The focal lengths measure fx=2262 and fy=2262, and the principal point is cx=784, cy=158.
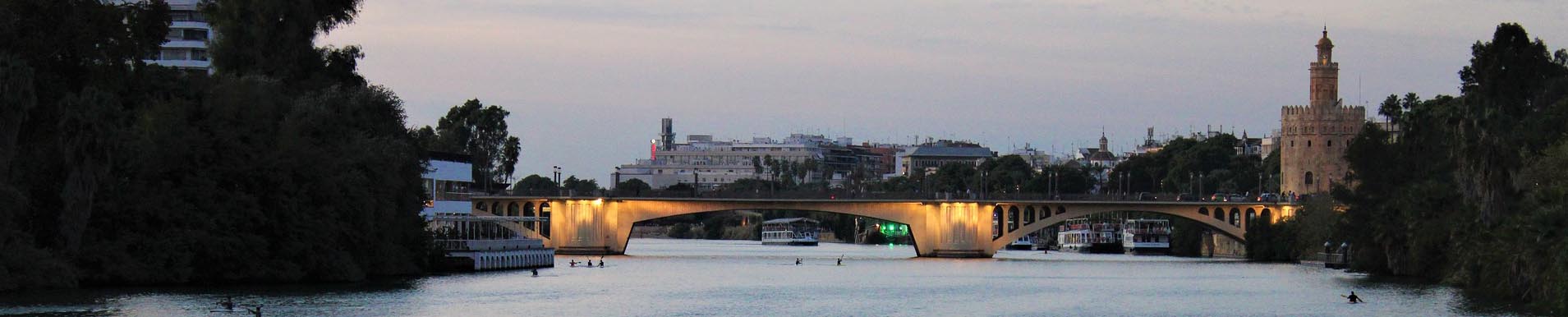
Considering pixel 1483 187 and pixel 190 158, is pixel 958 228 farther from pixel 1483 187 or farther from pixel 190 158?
pixel 190 158

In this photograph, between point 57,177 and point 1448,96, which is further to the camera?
point 1448,96

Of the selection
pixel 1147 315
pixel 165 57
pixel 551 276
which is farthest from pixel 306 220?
pixel 165 57

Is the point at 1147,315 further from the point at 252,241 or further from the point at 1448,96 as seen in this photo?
the point at 1448,96

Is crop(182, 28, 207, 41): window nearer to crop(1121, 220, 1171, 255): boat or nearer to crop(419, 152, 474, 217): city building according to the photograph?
crop(419, 152, 474, 217): city building

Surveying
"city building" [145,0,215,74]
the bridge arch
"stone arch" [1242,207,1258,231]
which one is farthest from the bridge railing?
"city building" [145,0,215,74]

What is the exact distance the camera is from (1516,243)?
6372 cm

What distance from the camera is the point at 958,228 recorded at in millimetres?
128125

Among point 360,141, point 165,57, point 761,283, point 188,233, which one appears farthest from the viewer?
point 165,57

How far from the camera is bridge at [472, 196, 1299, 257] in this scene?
128 metres

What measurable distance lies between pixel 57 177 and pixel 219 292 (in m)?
5.51

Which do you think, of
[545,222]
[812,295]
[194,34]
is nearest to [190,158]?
[812,295]

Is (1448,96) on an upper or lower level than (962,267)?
upper

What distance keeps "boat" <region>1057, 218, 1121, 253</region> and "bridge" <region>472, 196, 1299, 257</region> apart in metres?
29.5

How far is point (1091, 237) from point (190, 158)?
107487 mm
